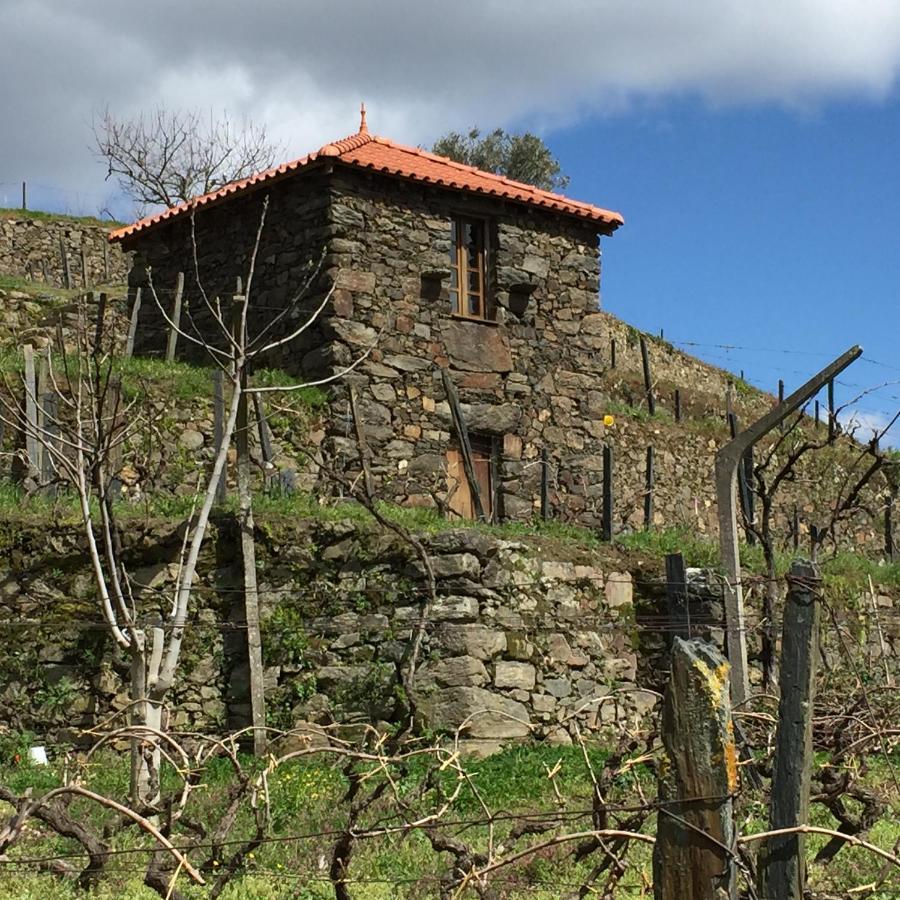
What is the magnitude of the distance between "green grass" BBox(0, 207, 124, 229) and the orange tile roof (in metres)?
14.5

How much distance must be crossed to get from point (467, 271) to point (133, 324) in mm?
4215

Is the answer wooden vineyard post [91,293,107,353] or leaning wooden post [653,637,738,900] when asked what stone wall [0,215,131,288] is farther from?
leaning wooden post [653,637,738,900]

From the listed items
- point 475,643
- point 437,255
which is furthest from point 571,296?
point 475,643

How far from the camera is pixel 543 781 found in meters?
8.66

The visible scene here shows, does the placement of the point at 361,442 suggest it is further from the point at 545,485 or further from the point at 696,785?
the point at 696,785

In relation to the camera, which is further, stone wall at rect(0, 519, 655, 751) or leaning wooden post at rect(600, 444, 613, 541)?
leaning wooden post at rect(600, 444, 613, 541)

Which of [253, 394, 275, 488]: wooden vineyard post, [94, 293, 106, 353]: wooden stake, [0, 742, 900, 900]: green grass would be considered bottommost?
[0, 742, 900, 900]: green grass

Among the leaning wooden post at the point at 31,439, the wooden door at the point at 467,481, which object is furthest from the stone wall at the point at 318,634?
the wooden door at the point at 467,481

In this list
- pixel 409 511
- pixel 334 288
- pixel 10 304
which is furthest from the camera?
pixel 10 304

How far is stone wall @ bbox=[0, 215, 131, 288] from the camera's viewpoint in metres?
28.8

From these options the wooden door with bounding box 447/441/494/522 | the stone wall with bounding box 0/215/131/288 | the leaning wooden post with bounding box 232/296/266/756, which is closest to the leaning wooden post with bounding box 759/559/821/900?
the leaning wooden post with bounding box 232/296/266/756

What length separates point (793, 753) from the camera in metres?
4.01

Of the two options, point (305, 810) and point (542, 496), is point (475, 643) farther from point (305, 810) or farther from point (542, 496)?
point (542, 496)

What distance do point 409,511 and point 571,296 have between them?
18.1ft
